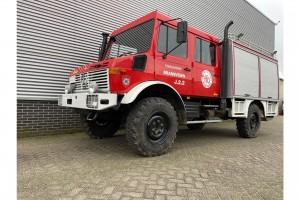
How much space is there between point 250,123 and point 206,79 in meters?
2.48

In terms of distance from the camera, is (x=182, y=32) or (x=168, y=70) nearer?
(x=182, y=32)

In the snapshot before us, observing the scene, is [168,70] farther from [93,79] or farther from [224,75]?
[224,75]

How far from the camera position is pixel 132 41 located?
4930 mm

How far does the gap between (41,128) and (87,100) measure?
10.8ft

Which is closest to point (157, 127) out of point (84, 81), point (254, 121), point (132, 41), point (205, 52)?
point (84, 81)

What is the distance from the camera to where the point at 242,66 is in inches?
258

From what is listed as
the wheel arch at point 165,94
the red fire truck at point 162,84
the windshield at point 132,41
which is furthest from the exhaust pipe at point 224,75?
the windshield at point 132,41

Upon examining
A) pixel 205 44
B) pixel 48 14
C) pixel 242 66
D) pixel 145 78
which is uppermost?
pixel 48 14

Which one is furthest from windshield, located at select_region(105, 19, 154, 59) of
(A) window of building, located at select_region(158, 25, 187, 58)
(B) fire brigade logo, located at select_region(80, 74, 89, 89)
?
(B) fire brigade logo, located at select_region(80, 74, 89, 89)

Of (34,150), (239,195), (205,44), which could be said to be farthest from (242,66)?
(34,150)

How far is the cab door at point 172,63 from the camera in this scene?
4543 millimetres

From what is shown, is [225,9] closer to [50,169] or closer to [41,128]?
[41,128]

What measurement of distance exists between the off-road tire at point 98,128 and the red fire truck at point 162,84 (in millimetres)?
26

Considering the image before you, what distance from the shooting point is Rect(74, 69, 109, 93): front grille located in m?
4.07
